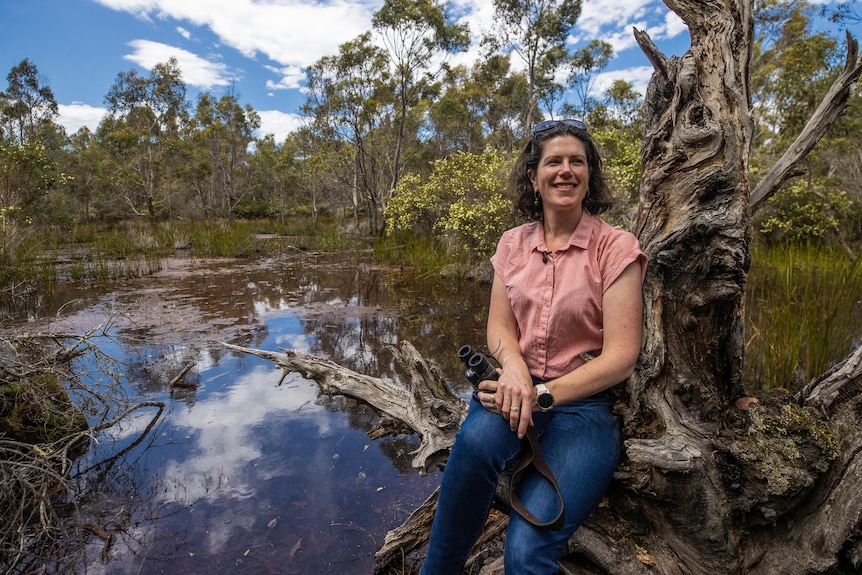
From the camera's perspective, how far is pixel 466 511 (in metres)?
1.43

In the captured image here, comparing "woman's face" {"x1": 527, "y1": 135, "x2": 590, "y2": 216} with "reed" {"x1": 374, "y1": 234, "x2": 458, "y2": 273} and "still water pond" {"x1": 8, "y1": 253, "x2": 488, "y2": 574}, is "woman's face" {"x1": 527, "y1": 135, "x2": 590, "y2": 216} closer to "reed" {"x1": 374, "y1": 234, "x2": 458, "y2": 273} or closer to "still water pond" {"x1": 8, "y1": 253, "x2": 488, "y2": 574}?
"still water pond" {"x1": 8, "y1": 253, "x2": 488, "y2": 574}

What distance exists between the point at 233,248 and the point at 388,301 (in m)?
6.56

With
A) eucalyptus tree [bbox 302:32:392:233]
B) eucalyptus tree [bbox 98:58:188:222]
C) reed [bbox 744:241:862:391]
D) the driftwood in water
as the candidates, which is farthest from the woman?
eucalyptus tree [bbox 98:58:188:222]

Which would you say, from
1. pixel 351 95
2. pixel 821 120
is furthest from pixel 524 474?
pixel 351 95

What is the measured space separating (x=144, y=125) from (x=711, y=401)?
85.6 feet

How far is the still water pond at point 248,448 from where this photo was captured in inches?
78.4

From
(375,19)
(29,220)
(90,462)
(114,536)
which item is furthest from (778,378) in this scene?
(375,19)

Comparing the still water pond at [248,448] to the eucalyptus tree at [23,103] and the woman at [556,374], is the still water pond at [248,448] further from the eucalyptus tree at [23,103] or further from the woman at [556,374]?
the eucalyptus tree at [23,103]

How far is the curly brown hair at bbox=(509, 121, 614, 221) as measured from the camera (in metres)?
1.65

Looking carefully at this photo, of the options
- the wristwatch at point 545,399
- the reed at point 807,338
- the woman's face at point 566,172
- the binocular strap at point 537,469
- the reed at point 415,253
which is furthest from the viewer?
the reed at point 415,253

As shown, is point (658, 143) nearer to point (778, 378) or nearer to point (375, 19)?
point (778, 378)

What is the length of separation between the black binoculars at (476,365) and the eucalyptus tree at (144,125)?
72.2 feet

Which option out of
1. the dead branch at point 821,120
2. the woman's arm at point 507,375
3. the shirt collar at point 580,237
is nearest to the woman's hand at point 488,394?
the woman's arm at point 507,375

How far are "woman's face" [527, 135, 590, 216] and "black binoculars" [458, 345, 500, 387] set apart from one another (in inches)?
24.0
